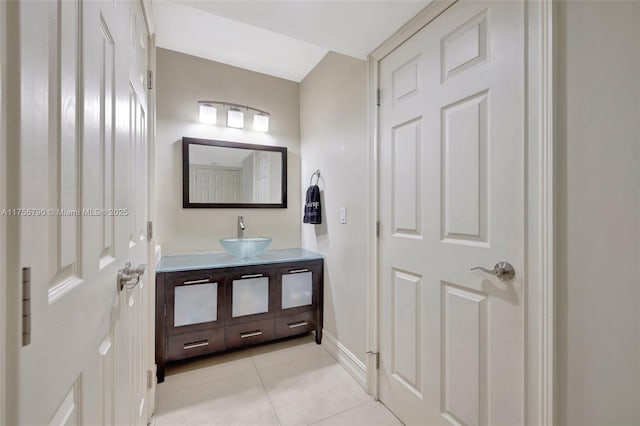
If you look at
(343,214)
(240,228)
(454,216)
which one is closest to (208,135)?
(240,228)

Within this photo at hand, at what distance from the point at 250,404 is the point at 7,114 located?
1.84 meters

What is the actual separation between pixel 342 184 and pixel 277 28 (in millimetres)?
1088

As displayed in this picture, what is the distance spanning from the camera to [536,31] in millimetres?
908

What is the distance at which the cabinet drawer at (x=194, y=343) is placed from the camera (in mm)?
1896

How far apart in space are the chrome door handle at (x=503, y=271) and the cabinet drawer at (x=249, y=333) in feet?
5.69

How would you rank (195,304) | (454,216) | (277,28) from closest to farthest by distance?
(454,216) → (277,28) → (195,304)

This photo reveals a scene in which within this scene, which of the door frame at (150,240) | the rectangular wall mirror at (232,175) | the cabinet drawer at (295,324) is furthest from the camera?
the rectangular wall mirror at (232,175)

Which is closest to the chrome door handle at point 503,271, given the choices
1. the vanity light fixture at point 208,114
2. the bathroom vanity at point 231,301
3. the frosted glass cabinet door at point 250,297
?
the bathroom vanity at point 231,301

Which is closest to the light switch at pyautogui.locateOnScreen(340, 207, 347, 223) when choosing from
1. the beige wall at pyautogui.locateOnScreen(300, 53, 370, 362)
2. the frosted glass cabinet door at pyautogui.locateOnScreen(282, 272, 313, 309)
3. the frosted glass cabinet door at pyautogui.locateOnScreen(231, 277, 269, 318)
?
the beige wall at pyautogui.locateOnScreen(300, 53, 370, 362)

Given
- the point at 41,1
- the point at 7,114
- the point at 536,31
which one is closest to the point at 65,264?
the point at 7,114

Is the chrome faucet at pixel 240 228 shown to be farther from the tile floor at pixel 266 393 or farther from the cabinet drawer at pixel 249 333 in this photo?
the tile floor at pixel 266 393

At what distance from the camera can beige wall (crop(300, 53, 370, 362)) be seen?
1.86m
